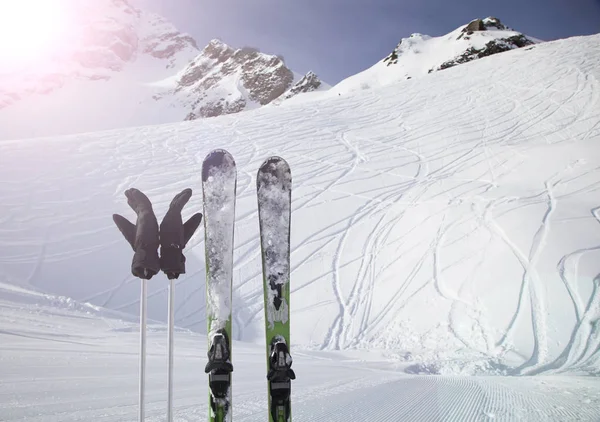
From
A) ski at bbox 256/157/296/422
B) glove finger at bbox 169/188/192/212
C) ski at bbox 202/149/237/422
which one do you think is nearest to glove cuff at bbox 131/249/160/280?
glove finger at bbox 169/188/192/212

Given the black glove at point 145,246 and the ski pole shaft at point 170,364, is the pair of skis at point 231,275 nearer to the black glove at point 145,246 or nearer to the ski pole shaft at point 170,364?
the ski pole shaft at point 170,364

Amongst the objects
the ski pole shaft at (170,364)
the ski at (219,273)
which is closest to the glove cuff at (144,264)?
the ski pole shaft at (170,364)

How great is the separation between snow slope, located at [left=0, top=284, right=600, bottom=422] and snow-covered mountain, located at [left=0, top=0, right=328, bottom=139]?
61.6 m

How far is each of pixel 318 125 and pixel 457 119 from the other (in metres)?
5.10

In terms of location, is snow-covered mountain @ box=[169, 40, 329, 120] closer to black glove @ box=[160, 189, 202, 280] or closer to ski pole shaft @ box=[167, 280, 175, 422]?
black glove @ box=[160, 189, 202, 280]

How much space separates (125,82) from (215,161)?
3845 inches

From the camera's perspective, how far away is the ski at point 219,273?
2.31 m

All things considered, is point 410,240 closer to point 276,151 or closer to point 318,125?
point 276,151

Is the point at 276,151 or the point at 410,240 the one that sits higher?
the point at 276,151

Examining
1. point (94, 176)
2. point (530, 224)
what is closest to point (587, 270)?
point (530, 224)

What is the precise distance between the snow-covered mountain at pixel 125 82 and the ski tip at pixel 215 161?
62.8 meters

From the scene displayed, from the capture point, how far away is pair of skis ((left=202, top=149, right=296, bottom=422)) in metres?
2.31

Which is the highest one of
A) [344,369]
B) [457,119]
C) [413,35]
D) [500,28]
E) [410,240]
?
[413,35]

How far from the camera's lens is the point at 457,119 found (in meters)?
15.6
